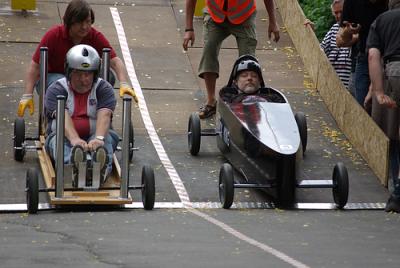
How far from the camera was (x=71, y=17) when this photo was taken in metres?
12.2

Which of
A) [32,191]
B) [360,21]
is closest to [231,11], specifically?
[360,21]

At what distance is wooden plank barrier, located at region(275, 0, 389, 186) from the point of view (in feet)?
41.6

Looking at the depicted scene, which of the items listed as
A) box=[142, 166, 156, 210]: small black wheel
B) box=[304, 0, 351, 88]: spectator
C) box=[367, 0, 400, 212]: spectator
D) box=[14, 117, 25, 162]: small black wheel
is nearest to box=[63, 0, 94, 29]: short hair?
box=[14, 117, 25, 162]: small black wheel

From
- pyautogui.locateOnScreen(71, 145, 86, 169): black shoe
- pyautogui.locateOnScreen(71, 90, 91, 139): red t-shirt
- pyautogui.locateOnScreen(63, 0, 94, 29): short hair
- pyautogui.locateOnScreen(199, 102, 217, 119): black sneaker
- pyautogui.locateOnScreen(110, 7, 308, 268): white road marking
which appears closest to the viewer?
pyautogui.locateOnScreen(110, 7, 308, 268): white road marking

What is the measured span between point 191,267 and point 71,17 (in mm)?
5089

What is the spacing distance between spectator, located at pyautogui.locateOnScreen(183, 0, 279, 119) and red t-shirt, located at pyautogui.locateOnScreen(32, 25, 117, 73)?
2097mm

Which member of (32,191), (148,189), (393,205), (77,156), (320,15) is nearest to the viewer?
(32,191)

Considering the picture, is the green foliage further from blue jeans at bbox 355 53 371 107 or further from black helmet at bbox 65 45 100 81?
black helmet at bbox 65 45 100 81

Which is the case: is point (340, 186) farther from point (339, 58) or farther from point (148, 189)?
point (339, 58)

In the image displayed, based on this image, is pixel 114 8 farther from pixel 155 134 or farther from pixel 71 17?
pixel 71 17

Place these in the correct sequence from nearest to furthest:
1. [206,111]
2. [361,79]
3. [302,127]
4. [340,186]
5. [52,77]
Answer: [340,186] < [52,77] < [302,127] < [361,79] < [206,111]

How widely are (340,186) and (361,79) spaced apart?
268 cm

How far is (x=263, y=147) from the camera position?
11.5 m

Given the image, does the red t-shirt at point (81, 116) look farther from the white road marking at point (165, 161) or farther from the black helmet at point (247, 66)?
the black helmet at point (247, 66)
